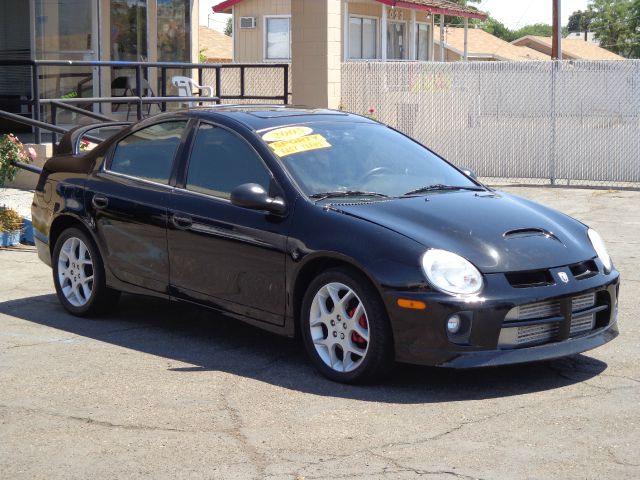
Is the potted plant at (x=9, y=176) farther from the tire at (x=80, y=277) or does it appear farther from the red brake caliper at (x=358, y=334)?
the red brake caliper at (x=358, y=334)

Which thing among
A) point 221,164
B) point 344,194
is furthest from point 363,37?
point 344,194

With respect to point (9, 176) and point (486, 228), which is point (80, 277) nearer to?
point (486, 228)

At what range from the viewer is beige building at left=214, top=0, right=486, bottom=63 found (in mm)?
31941

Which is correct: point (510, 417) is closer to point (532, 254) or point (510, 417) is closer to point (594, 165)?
point (532, 254)

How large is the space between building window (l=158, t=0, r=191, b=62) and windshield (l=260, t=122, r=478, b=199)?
14.1 metres

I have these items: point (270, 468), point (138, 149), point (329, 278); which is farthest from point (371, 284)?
point (138, 149)

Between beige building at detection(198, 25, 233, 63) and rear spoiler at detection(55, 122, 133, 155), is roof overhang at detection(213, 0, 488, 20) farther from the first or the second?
rear spoiler at detection(55, 122, 133, 155)

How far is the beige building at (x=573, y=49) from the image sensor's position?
7062 cm

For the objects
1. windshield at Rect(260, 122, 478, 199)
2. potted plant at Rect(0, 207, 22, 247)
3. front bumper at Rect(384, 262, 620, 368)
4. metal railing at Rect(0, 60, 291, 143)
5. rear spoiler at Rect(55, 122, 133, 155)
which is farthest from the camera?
metal railing at Rect(0, 60, 291, 143)

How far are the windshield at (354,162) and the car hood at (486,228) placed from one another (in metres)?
0.25

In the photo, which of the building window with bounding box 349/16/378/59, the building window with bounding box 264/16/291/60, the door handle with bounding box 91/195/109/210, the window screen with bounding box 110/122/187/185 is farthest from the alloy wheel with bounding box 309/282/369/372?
the building window with bounding box 264/16/291/60

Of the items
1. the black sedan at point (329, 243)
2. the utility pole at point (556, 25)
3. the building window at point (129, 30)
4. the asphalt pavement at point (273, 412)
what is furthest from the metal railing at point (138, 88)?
the utility pole at point (556, 25)

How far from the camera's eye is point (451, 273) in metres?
5.74

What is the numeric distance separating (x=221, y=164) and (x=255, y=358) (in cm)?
129
